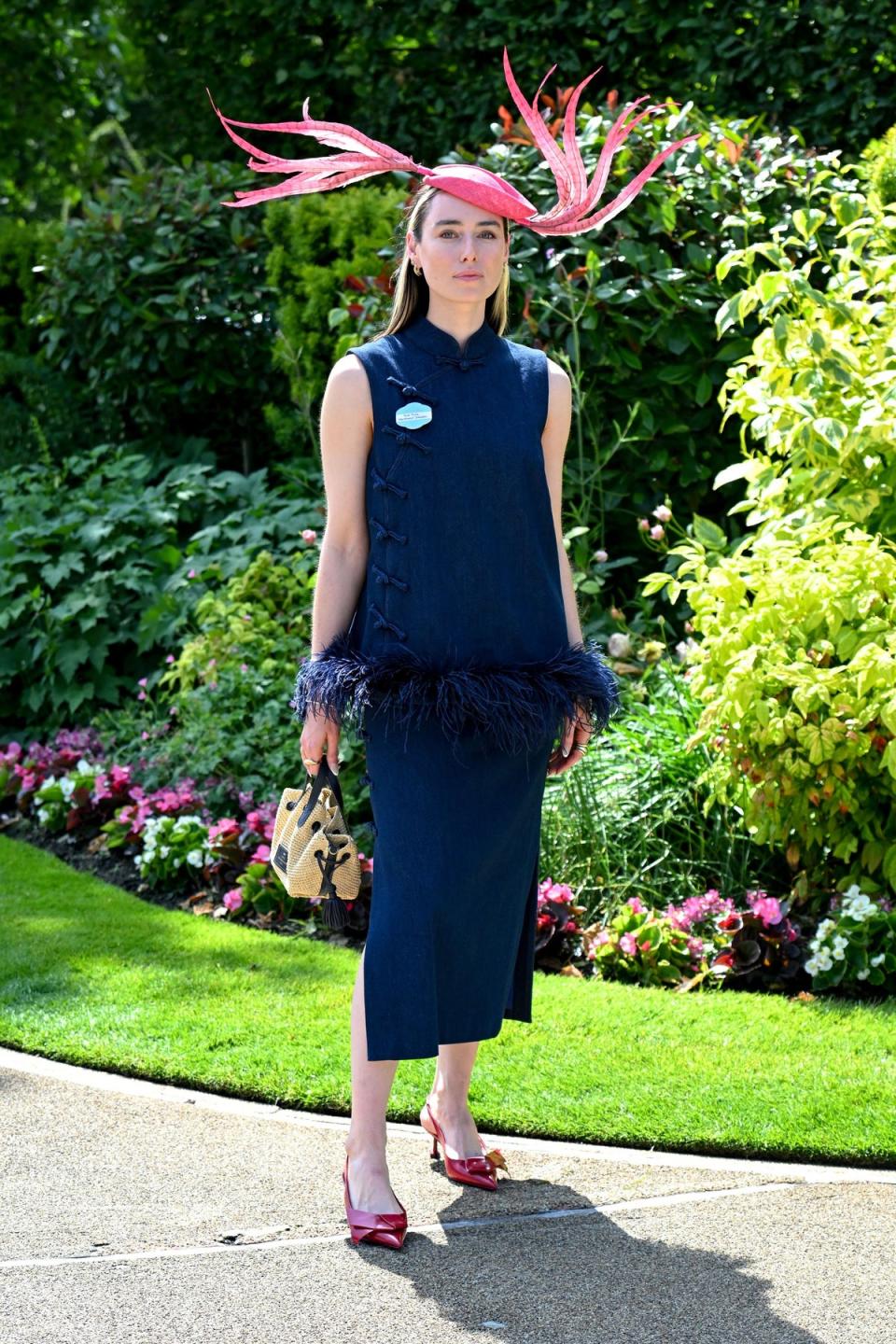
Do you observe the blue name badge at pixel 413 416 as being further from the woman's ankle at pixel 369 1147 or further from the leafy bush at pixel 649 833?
the leafy bush at pixel 649 833

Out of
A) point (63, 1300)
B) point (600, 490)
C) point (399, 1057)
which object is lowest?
point (63, 1300)

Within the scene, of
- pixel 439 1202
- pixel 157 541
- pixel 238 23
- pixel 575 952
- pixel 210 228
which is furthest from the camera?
pixel 238 23

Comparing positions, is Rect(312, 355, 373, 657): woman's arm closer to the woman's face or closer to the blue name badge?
the blue name badge

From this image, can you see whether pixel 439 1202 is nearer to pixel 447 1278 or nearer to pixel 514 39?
pixel 447 1278

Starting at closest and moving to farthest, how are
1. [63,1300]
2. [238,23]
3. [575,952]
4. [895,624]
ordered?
[63,1300]
[895,624]
[575,952]
[238,23]

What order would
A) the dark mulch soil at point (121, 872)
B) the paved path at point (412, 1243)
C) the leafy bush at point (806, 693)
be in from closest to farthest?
1. the paved path at point (412, 1243)
2. the leafy bush at point (806, 693)
3. the dark mulch soil at point (121, 872)

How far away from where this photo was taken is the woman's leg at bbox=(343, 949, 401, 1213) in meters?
2.99

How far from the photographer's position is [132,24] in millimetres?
10578

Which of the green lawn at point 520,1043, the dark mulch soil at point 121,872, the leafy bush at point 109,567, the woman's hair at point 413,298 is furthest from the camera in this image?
the leafy bush at point 109,567

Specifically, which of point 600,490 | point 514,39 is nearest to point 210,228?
point 514,39

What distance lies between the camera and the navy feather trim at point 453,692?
2.90 metres

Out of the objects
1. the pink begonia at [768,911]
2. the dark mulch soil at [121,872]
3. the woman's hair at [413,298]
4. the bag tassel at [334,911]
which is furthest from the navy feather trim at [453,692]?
the dark mulch soil at [121,872]

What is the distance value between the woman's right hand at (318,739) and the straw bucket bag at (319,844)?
16mm

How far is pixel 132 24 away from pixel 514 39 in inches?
134
